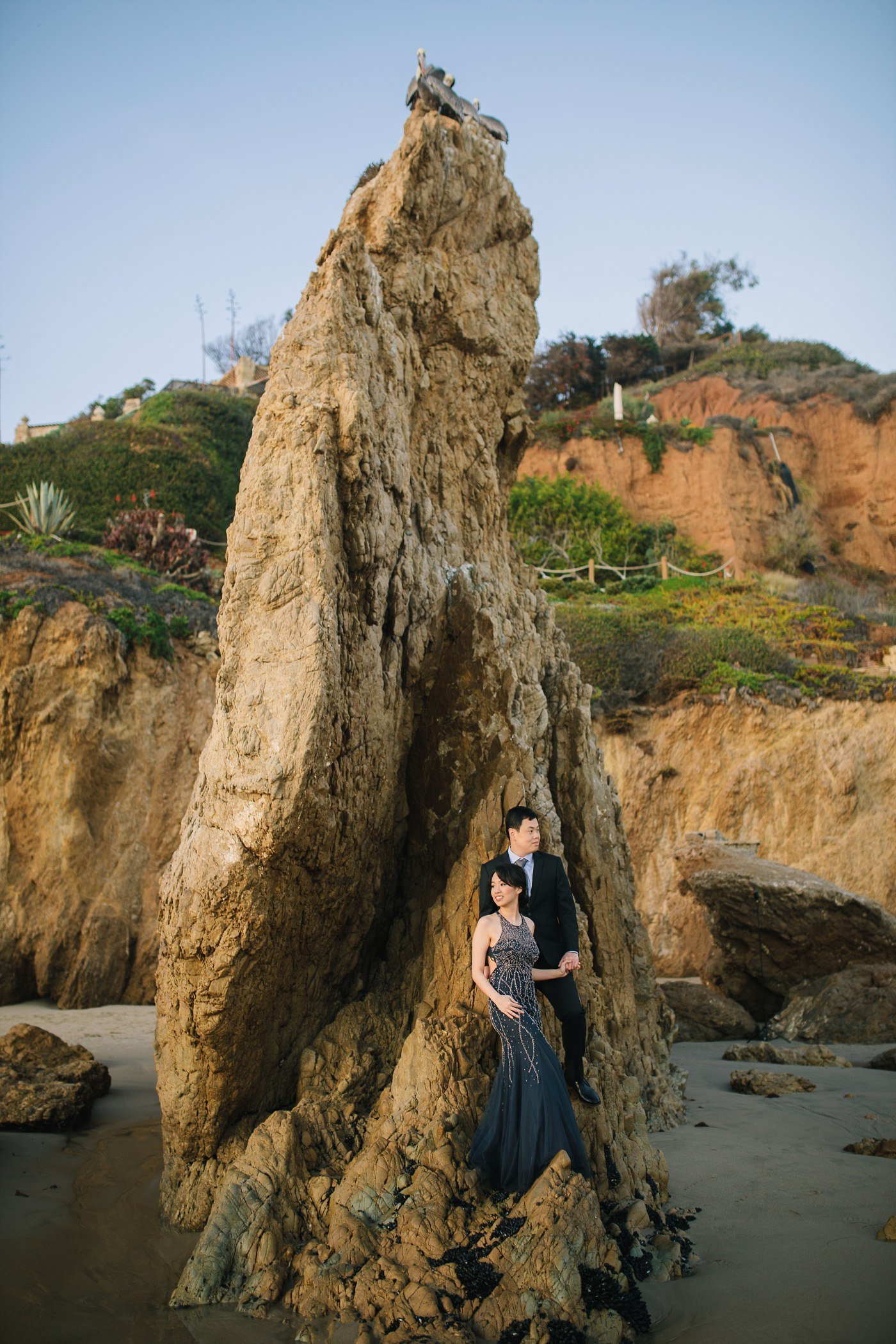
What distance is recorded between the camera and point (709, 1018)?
34.1 feet

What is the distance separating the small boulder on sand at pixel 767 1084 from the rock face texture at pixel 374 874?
120 cm

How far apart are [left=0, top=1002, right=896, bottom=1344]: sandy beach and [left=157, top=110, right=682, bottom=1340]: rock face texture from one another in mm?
232

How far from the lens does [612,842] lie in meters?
6.94

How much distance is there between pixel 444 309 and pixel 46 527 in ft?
36.1

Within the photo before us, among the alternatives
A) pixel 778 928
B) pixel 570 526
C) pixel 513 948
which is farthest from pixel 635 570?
pixel 513 948

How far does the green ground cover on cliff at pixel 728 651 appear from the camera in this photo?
18.0 meters

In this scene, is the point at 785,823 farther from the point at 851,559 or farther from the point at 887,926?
the point at 851,559

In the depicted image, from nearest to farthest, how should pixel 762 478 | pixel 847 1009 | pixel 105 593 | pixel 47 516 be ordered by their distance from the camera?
pixel 847 1009
pixel 105 593
pixel 47 516
pixel 762 478

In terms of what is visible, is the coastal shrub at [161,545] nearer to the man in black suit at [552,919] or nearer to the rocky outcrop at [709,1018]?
the rocky outcrop at [709,1018]

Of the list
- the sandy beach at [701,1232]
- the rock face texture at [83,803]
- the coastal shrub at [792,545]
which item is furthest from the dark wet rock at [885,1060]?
the coastal shrub at [792,545]

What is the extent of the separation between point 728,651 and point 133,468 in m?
15.7

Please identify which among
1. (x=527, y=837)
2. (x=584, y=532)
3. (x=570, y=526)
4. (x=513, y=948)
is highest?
(x=570, y=526)

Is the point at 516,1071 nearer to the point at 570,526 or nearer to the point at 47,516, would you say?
the point at 47,516

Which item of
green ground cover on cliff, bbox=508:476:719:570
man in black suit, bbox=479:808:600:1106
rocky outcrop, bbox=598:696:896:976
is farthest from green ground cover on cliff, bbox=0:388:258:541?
man in black suit, bbox=479:808:600:1106
